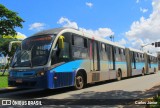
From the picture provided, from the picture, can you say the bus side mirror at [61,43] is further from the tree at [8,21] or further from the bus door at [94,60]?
the tree at [8,21]

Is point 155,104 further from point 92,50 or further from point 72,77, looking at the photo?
point 92,50

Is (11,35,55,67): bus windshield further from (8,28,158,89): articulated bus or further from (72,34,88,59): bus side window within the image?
(72,34,88,59): bus side window

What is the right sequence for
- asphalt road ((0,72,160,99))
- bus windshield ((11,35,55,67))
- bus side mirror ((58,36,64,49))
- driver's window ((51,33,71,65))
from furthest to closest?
bus side mirror ((58,36,64,49))
driver's window ((51,33,71,65))
bus windshield ((11,35,55,67))
asphalt road ((0,72,160,99))

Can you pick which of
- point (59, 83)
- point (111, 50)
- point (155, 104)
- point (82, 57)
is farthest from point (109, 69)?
point (155, 104)

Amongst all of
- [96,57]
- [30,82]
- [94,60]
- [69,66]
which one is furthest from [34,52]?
[96,57]

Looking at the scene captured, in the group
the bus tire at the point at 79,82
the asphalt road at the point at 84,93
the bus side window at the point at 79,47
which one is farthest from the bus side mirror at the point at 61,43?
the bus tire at the point at 79,82

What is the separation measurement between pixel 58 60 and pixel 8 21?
114 feet

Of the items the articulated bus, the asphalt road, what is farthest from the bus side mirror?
the asphalt road

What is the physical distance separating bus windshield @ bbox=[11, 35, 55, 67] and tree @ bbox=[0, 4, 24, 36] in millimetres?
33097

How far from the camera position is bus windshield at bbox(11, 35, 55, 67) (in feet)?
48.9

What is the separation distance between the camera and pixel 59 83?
1527 centimetres

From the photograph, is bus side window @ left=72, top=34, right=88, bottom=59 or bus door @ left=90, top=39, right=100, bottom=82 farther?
bus door @ left=90, top=39, right=100, bottom=82

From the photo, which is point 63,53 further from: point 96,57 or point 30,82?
point 96,57

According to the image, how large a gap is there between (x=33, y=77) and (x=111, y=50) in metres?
10.7
